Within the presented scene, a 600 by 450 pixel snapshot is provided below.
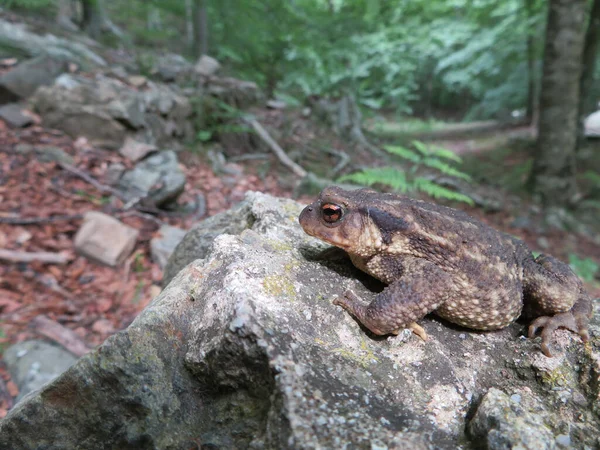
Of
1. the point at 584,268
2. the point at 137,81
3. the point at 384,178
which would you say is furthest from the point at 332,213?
the point at 137,81

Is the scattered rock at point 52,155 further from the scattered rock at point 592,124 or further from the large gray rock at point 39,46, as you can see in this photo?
the scattered rock at point 592,124

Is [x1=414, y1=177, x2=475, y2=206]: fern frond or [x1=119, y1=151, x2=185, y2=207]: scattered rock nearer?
[x1=414, y1=177, x2=475, y2=206]: fern frond

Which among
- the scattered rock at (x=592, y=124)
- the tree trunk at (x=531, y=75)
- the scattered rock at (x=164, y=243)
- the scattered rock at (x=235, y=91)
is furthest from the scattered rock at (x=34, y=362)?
the tree trunk at (x=531, y=75)

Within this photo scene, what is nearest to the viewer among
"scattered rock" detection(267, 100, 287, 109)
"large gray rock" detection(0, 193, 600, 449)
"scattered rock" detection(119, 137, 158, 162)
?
"large gray rock" detection(0, 193, 600, 449)

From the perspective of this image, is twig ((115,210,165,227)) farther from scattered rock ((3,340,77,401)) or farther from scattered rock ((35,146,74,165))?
scattered rock ((3,340,77,401))

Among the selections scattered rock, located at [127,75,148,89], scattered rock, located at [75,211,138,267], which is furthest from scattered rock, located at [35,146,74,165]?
scattered rock, located at [127,75,148,89]

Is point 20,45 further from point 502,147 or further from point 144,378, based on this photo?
point 502,147

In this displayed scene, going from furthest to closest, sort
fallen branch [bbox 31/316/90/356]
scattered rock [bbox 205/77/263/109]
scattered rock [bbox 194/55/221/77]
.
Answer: scattered rock [bbox 194/55/221/77]
scattered rock [bbox 205/77/263/109]
fallen branch [bbox 31/316/90/356]
